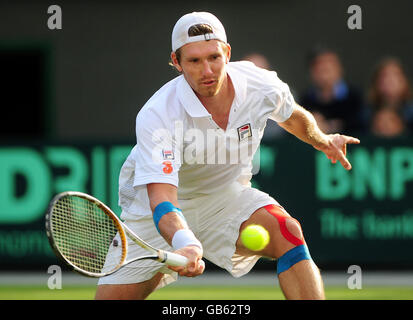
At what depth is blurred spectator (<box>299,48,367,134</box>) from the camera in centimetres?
1032

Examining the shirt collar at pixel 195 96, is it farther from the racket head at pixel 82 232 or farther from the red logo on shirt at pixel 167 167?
the racket head at pixel 82 232

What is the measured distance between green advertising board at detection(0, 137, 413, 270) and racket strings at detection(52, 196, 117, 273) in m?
3.72

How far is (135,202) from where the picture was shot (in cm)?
643

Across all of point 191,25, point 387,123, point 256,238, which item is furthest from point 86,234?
point 387,123

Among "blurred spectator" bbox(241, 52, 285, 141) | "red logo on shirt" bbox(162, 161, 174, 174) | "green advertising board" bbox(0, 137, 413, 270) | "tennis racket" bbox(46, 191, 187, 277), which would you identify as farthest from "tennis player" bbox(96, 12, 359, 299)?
"blurred spectator" bbox(241, 52, 285, 141)

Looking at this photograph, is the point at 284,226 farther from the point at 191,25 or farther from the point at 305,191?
the point at 305,191

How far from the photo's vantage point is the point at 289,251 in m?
5.78

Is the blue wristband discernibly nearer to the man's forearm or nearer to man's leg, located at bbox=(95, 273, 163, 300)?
man's leg, located at bbox=(95, 273, 163, 300)

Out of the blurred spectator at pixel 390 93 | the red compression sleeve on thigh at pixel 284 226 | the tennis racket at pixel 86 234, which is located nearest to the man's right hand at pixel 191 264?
the tennis racket at pixel 86 234

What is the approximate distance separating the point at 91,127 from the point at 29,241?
3.57 metres

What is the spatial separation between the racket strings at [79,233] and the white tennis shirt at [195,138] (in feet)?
1.15

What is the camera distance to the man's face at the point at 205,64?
19.0 ft
